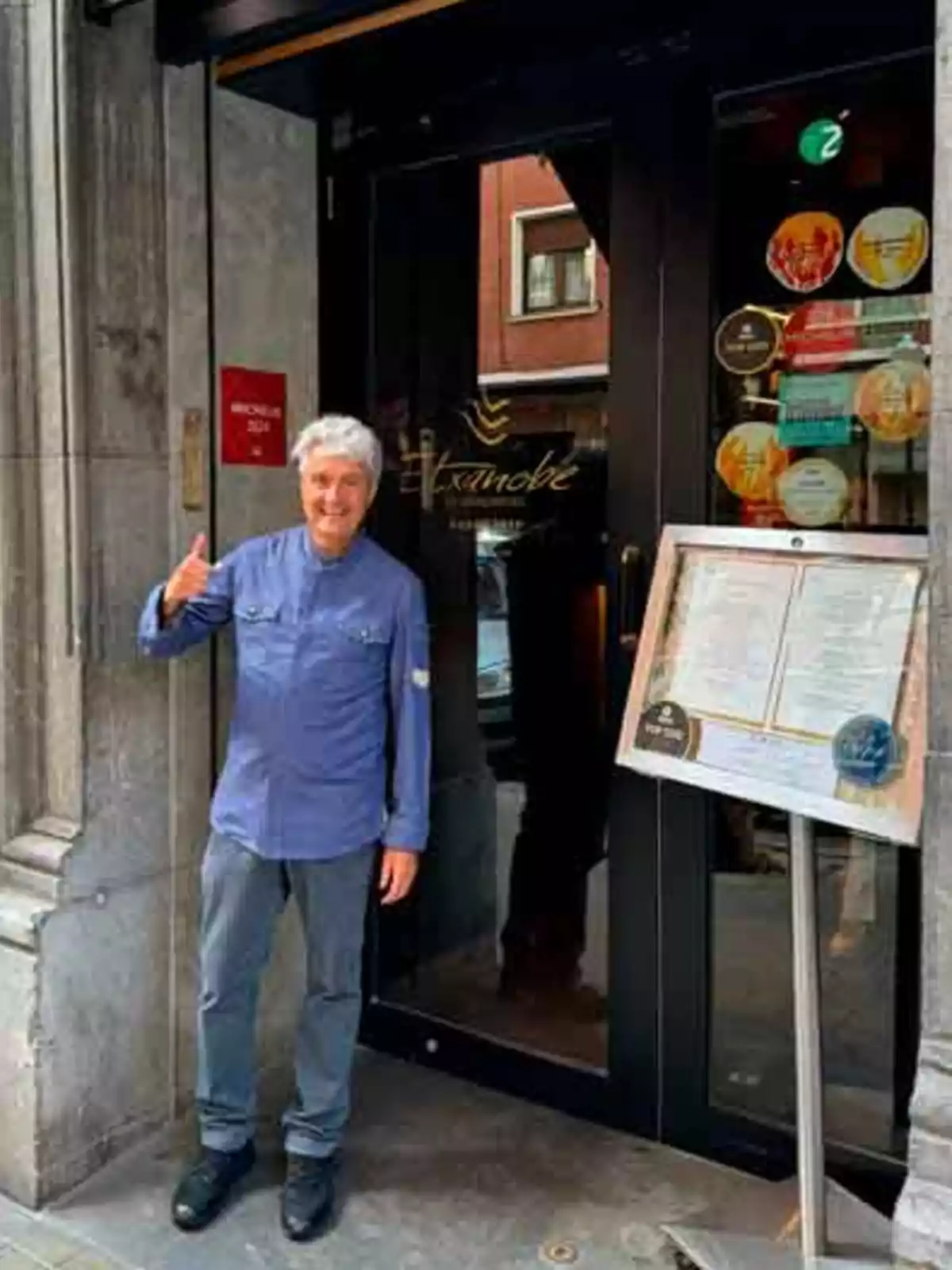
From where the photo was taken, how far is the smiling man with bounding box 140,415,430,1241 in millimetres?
2885

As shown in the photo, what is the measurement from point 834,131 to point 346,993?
2.17 meters

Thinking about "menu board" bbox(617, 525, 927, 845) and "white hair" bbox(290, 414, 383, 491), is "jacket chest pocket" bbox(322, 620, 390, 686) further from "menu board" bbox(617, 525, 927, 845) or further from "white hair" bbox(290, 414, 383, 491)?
"menu board" bbox(617, 525, 927, 845)

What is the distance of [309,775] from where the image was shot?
2.89 meters

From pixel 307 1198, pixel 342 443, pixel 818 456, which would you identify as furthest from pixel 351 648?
pixel 307 1198

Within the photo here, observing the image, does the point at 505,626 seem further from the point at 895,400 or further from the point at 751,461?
the point at 895,400

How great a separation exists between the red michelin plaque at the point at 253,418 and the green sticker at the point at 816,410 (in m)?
1.31

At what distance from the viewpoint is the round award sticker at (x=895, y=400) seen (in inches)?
107

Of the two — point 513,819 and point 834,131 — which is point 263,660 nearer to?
point 513,819

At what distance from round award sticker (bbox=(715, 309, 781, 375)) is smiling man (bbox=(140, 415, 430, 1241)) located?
0.82 metres

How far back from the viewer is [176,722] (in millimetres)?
3252

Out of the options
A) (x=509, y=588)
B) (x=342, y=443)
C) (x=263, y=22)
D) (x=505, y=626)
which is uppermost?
(x=263, y=22)

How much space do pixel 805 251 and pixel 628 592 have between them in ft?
2.81

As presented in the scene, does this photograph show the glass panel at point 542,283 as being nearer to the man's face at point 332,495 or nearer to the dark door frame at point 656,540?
the dark door frame at point 656,540

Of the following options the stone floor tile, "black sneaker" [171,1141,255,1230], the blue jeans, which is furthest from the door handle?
the stone floor tile
